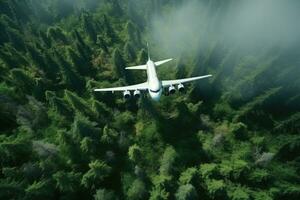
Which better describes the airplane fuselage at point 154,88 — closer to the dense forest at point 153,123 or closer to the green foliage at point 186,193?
the dense forest at point 153,123

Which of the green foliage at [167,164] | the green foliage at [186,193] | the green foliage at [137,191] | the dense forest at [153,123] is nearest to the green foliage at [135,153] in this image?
the dense forest at [153,123]

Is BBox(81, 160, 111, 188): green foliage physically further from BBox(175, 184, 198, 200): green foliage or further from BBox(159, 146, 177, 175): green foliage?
BBox(175, 184, 198, 200): green foliage

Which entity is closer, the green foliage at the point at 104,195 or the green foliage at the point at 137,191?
the green foliage at the point at 104,195

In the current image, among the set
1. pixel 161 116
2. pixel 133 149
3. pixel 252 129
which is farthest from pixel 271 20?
pixel 133 149

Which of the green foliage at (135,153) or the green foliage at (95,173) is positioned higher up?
the green foliage at (135,153)

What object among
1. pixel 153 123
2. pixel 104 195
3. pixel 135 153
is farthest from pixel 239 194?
pixel 104 195

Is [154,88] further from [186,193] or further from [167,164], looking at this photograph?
[186,193]

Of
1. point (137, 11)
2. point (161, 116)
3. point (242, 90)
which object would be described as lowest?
point (161, 116)

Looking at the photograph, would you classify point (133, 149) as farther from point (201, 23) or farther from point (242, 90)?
point (201, 23)
